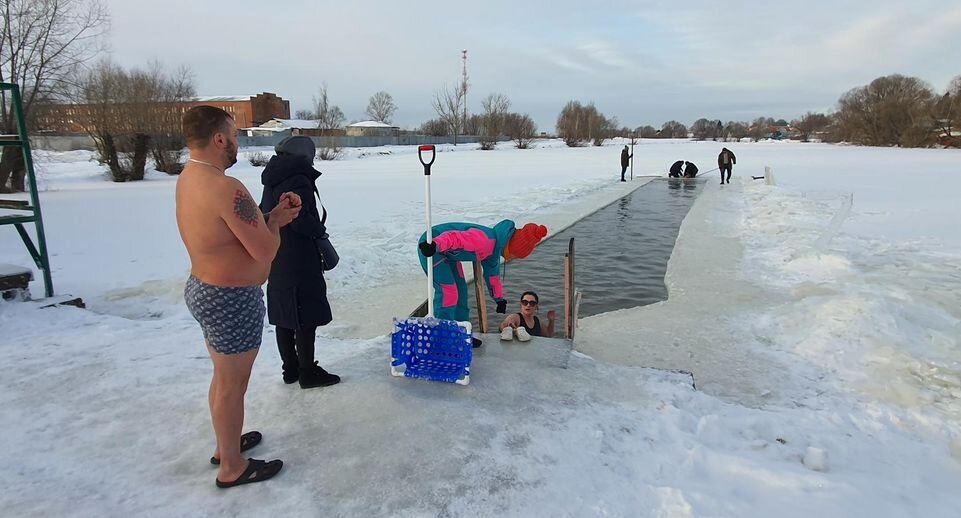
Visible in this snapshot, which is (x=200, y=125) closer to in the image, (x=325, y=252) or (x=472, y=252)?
(x=325, y=252)

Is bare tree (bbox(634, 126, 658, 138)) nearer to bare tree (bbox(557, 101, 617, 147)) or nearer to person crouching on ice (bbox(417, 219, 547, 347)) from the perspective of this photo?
bare tree (bbox(557, 101, 617, 147))

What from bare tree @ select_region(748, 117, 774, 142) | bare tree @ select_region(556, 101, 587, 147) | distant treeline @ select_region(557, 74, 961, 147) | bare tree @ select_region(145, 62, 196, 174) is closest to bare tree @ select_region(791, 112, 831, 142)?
bare tree @ select_region(748, 117, 774, 142)

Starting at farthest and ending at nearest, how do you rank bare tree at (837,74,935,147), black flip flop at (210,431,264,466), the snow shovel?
bare tree at (837,74,935,147) → the snow shovel → black flip flop at (210,431,264,466)

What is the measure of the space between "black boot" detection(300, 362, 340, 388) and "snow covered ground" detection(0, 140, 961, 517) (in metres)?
0.07

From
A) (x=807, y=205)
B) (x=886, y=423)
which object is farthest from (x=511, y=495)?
(x=807, y=205)

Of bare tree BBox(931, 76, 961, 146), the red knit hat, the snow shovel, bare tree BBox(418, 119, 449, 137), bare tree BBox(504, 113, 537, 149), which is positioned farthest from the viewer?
bare tree BBox(418, 119, 449, 137)

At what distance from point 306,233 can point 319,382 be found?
1059 mm

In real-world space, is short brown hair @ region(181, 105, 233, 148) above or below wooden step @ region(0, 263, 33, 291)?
above

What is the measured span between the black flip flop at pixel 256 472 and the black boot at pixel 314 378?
98 centimetres

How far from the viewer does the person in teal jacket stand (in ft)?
14.8

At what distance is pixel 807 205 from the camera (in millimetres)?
16531

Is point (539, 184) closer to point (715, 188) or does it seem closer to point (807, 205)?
point (715, 188)

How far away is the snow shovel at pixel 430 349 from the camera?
401cm

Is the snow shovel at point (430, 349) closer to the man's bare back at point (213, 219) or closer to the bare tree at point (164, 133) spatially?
the man's bare back at point (213, 219)
